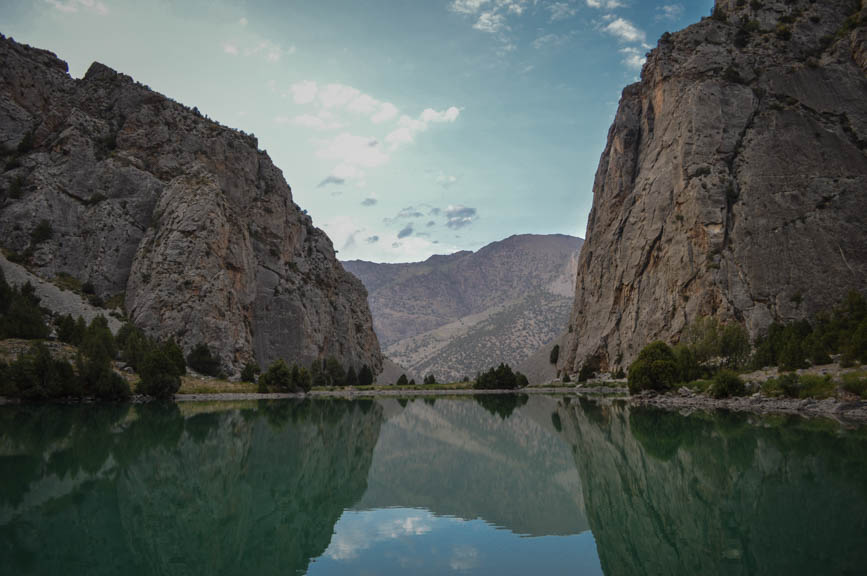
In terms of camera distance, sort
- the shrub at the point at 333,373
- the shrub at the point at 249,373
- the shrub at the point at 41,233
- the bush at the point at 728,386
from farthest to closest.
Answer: the shrub at the point at 333,373 < the shrub at the point at 41,233 < the shrub at the point at 249,373 < the bush at the point at 728,386

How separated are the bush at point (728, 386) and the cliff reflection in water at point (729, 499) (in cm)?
1153

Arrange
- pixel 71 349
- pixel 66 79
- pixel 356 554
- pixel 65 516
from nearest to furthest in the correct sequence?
1. pixel 356 554
2. pixel 65 516
3. pixel 71 349
4. pixel 66 79

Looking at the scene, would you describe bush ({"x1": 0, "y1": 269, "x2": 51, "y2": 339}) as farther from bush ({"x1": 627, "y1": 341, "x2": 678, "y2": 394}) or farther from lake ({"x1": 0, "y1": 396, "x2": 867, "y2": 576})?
bush ({"x1": 627, "y1": 341, "x2": 678, "y2": 394})

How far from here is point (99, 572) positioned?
7.68 metres

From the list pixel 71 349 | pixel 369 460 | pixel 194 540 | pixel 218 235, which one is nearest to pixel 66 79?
pixel 218 235

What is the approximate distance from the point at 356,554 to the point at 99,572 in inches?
143

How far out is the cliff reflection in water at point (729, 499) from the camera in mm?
8219

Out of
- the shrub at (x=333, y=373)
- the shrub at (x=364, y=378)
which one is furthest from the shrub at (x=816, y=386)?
the shrub at (x=364, y=378)

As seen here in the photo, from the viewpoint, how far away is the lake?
841cm

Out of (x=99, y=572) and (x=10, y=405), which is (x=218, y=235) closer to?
(x=10, y=405)

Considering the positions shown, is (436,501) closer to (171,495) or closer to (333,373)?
(171,495)

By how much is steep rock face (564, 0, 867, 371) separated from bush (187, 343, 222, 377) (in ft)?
152

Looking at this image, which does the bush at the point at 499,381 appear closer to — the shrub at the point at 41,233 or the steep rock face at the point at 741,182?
the steep rock face at the point at 741,182

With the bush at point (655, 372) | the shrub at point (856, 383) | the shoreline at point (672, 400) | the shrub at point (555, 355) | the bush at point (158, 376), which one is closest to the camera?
the shrub at point (856, 383)
